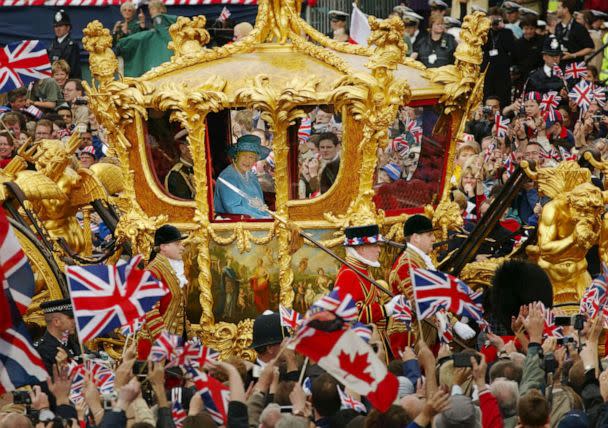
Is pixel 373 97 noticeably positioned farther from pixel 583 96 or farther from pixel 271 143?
pixel 583 96

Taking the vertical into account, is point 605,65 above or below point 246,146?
below

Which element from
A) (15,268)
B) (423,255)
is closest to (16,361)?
(15,268)

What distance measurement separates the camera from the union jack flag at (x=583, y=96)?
83.2ft

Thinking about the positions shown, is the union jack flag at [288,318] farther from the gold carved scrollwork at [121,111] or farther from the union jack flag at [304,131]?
the gold carved scrollwork at [121,111]

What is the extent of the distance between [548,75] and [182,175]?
331 inches

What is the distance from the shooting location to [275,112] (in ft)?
60.8

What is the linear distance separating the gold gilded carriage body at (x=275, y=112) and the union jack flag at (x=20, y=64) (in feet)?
10.6

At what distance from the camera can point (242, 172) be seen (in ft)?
62.7

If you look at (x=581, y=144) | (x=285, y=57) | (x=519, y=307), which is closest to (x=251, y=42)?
(x=285, y=57)

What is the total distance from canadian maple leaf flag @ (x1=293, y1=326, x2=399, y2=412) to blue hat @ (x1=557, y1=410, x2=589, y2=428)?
39.2 inches

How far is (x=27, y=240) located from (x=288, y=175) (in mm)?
2374

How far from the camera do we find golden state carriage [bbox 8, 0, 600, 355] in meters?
18.6

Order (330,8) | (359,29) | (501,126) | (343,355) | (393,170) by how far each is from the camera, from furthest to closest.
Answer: (330,8)
(359,29)
(501,126)
(393,170)
(343,355)

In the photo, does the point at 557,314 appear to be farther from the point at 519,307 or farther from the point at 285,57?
the point at 285,57
